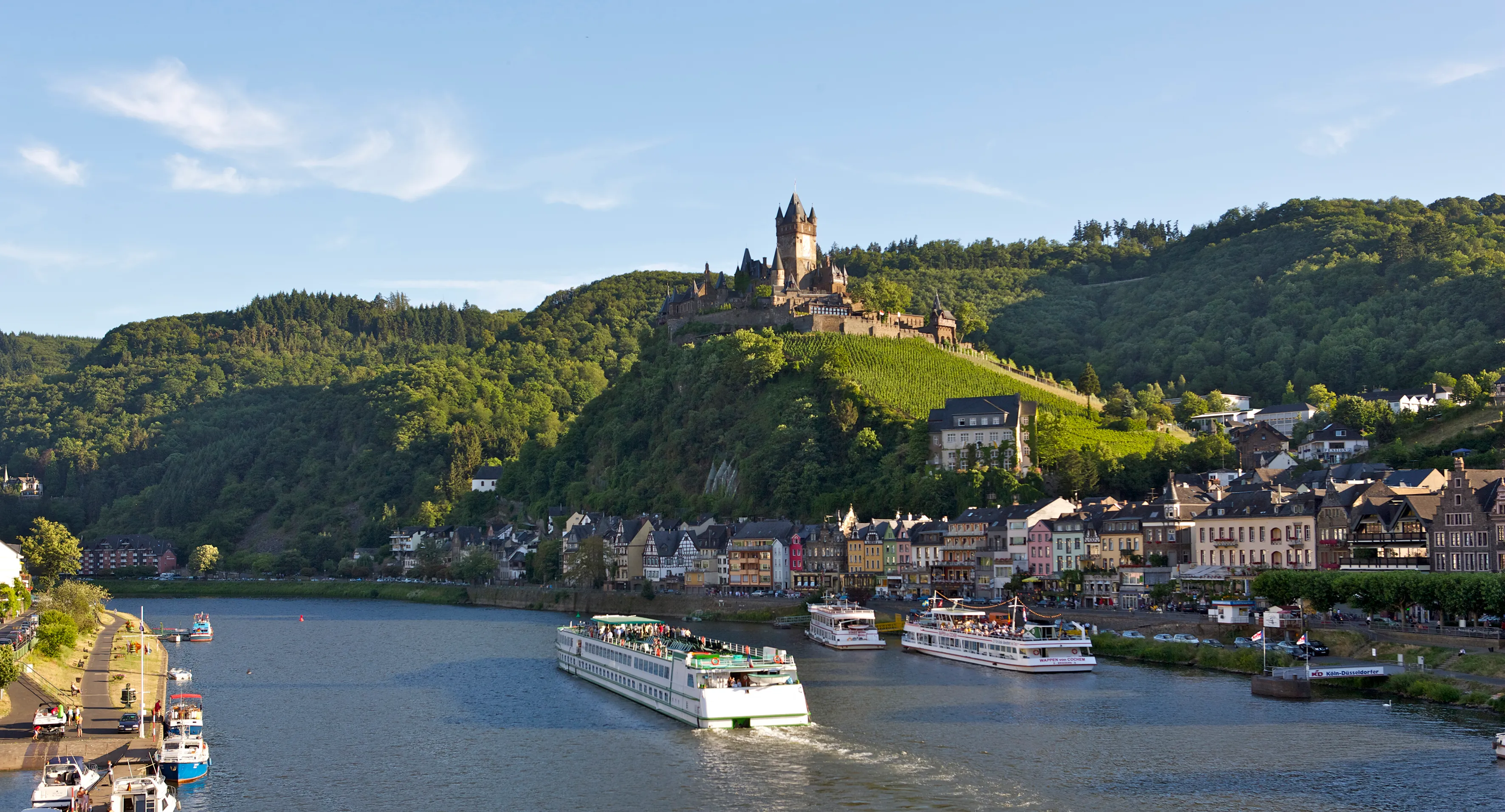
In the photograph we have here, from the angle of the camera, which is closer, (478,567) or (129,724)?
(129,724)

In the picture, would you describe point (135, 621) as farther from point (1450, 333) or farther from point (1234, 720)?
point (1450, 333)

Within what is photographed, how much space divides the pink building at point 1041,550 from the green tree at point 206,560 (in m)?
102

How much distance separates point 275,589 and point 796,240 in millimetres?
68163

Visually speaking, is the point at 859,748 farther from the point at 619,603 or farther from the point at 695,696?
the point at 619,603

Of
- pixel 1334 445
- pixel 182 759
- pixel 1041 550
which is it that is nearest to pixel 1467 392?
pixel 1334 445

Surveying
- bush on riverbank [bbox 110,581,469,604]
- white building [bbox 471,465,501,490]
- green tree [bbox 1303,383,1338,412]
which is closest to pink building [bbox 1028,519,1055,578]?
green tree [bbox 1303,383,1338,412]

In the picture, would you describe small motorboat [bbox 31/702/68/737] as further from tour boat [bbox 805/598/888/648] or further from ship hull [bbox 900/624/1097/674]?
tour boat [bbox 805/598/888/648]

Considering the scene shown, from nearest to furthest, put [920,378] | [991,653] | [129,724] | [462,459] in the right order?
[129,724]
[991,653]
[920,378]
[462,459]

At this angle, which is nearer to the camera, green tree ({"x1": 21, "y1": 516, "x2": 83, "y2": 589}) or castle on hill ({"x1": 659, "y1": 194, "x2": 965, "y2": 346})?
green tree ({"x1": 21, "y1": 516, "x2": 83, "y2": 589})

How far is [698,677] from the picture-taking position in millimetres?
49656

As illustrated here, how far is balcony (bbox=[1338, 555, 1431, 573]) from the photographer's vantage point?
67438 millimetres

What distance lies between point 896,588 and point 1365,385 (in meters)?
71.6

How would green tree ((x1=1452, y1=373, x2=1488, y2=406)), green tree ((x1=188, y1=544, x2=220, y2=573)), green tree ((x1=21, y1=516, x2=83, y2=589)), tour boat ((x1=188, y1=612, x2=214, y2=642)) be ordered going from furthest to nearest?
1. green tree ((x1=188, y1=544, x2=220, y2=573))
2. green tree ((x1=1452, y1=373, x2=1488, y2=406))
3. green tree ((x1=21, y1=516, x2=83, y2=589))
4. tour boat ((x1=188, y1=612, x2=214, y2=642))

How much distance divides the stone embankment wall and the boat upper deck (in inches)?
941
